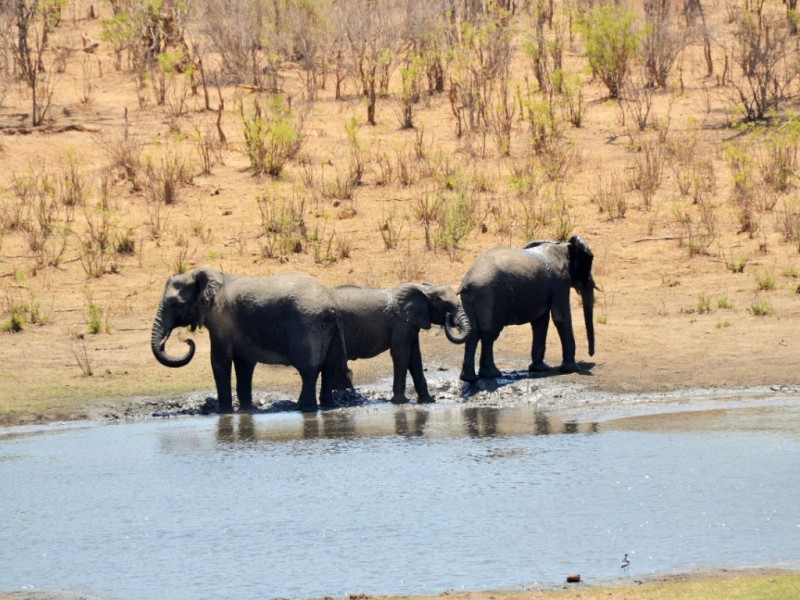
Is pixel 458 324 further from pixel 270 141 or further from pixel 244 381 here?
pixel 270 141

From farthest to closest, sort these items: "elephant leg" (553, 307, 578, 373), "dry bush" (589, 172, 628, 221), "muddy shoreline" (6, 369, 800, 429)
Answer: "dry bush" (589, 172, 628, 221), "elephant leg" (553, 307, 578, 373), "muddy shoreline" (6, 369, 800, 429)

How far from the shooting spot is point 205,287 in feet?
42.8

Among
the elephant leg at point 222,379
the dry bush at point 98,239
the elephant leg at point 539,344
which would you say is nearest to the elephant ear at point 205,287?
the elephant leg at point 222,379

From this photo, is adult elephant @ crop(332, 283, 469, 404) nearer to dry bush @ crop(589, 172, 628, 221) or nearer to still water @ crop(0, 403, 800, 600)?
still water @ crop(0, 403, 800, 600)

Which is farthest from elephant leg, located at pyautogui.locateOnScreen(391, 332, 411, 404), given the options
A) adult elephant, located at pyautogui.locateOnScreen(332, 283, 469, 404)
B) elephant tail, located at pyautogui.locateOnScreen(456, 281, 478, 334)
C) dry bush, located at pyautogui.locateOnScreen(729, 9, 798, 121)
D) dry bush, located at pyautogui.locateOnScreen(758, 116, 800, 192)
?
dry bush, located at pyautogui.locateOnScreen(729, 9, 798, 121)

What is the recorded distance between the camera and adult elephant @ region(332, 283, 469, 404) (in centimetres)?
1309

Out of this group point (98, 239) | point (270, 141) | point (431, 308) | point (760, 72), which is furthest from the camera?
Answer: point (760, 72)

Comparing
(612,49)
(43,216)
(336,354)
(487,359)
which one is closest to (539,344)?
(487,359)

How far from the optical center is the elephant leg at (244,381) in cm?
1302

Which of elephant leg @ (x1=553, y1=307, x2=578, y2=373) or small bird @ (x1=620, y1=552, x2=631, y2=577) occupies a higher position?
elephant leg @ (x1=553, y1=307, x2=578, y2=373)

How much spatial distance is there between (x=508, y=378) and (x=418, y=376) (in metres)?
0.95

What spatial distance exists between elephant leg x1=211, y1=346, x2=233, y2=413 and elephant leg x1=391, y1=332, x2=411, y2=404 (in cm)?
147

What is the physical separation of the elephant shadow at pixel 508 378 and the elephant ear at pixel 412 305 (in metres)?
0.70

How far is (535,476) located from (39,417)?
5054mm
